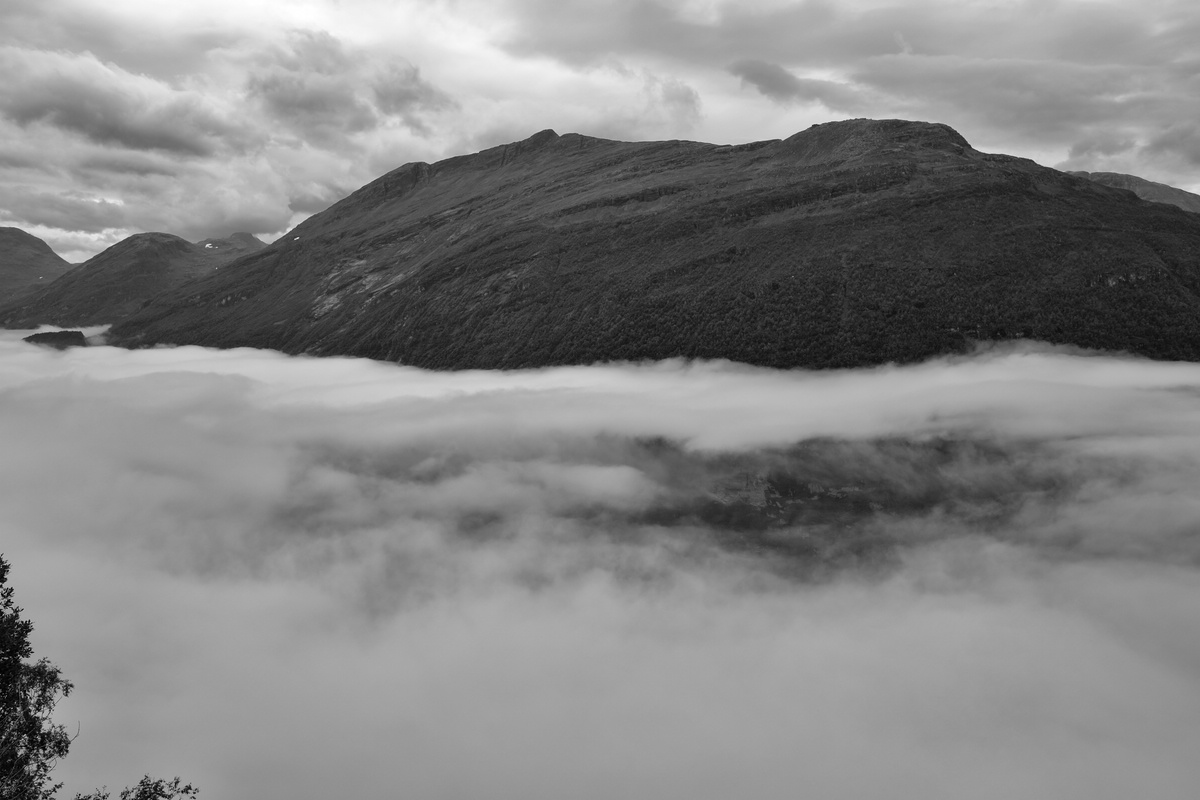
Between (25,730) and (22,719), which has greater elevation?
(22,719)

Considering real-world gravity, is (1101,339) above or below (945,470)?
above

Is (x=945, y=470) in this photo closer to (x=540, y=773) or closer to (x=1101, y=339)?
(x=1101, y=339)

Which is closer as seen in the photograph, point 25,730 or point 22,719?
point 25,730

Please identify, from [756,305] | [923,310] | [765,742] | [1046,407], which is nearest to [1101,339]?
[1046,407]

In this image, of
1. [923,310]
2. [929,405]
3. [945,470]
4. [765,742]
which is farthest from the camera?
[923,310]

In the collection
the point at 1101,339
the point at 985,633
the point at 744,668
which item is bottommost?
the point at 744,668

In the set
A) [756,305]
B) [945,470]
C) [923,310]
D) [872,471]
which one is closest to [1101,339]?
[923,310]

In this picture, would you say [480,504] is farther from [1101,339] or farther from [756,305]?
[1101,339]

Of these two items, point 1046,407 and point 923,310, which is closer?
point 1046,407

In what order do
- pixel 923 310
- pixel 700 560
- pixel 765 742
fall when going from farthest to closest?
pixel 923 310
pixel 700 560
pixel 765 742
